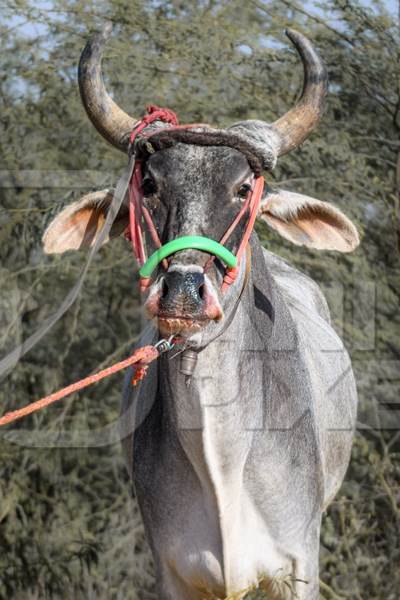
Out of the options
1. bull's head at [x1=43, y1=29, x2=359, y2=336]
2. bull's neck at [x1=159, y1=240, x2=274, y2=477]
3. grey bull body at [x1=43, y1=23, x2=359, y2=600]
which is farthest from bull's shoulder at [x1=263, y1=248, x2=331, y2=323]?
bull's neck at [x1=159, y1=240, x2=274, y2=477]

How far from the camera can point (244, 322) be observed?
436cm

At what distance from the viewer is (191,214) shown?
12.8ft

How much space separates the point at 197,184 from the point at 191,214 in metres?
0.11

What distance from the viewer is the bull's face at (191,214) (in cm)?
371

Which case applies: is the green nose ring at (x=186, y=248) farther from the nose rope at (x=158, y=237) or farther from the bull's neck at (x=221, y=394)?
the bull's neck at (x=221, y=394)

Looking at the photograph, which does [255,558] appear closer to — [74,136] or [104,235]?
[104,235]

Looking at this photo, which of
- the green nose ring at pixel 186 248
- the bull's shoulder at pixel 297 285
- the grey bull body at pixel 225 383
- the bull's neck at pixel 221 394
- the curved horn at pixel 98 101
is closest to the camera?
the green nose ring at pixel 186 248

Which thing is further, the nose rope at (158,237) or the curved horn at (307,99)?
the curved horn at (307,99)

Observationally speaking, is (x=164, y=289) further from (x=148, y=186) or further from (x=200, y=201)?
(x=148, y=186)

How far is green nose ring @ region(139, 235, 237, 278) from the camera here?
150 inches

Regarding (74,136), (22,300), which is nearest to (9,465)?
(22,300)

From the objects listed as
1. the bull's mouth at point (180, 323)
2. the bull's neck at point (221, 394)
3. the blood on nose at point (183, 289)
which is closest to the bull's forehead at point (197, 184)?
the blood on nose at point (183, 289)

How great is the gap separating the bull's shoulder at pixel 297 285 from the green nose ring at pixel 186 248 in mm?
1942

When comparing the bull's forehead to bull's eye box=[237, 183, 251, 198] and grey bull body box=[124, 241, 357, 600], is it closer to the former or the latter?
bull's eye box=[237, 183, 251, 198]
